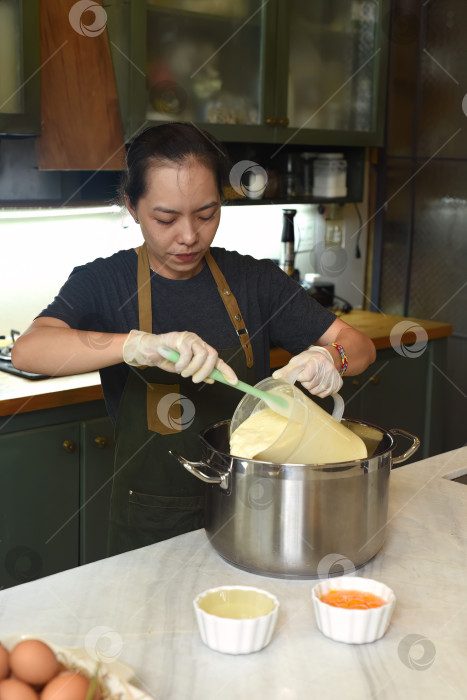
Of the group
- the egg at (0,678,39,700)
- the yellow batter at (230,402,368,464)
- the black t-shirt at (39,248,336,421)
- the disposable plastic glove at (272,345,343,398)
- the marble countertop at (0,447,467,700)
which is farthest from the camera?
the black t-shirt at (39,248,336,421)

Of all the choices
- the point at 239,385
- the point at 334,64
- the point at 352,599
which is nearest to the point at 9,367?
the point at 239,385

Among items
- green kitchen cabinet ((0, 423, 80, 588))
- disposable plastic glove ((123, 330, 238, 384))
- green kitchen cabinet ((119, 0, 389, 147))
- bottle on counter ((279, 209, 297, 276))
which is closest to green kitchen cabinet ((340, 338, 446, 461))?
bottle on counter ((279, 209, 297, 276))

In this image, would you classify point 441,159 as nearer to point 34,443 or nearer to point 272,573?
point 34,443

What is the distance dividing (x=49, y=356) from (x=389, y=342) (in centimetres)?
175

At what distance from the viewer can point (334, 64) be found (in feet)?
10.2

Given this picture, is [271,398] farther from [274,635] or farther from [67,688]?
[67,688]

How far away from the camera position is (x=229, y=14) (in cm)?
272

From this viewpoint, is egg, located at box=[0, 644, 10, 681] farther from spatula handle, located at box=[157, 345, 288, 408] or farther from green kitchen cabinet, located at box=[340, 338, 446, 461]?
green kitchen cabinet, located at box=[340, 338, 446, 461]

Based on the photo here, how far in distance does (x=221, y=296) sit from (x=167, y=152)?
33 cm

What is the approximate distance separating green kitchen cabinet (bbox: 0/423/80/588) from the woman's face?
76 centimetres

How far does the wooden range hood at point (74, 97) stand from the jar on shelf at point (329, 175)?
3.62ft

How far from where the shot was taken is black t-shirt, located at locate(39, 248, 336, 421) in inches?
64.6

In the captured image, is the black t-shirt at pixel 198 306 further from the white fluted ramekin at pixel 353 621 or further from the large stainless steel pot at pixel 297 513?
the white fluted ramekin at pixel 353 621

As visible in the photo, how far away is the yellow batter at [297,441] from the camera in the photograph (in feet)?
3.76
